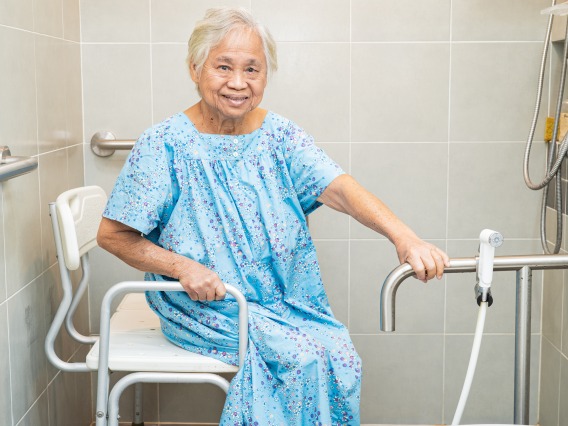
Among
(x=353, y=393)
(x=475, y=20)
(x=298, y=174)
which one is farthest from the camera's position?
(x=475, y=20)

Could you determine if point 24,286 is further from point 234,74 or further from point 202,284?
point 234,74

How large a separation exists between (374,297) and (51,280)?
3.41ft

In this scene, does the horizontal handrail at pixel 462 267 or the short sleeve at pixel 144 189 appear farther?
the short sleeve at pixel 144 189

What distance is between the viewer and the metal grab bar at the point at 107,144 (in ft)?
8.55

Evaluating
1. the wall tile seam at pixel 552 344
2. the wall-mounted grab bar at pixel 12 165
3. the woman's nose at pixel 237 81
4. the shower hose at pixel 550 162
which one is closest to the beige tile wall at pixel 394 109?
the wall tile seam at pixel 552 344

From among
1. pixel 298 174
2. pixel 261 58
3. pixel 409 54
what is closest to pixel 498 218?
pixel 409 54

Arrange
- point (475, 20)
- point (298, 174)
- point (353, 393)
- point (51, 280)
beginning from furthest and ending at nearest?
1. point (475, 20)
2. point (51, 280)
3. point (298, 174)
4. point (353, 393)

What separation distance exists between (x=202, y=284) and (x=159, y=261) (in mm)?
124

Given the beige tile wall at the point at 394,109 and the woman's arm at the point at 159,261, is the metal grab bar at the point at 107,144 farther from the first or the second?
the woman's arm at the point at 159,261

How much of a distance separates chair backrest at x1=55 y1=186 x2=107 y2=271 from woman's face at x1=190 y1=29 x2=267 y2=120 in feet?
1.42

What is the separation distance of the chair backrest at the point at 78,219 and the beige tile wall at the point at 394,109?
0.46 metres

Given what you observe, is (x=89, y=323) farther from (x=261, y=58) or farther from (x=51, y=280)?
(x=261, y=58)

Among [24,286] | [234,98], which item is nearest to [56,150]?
[24,286]

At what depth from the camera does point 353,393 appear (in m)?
1.86
